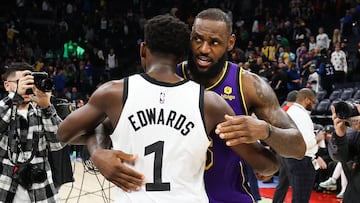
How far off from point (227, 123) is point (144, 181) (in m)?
0.42

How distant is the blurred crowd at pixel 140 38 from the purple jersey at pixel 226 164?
918 cm

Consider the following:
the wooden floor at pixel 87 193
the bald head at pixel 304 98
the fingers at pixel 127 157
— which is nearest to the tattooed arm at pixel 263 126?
the fingers at pixel 127 157

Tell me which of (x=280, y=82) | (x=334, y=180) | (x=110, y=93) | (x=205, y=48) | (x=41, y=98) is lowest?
(x=334, y=180)

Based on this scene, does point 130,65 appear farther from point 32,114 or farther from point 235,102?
point 235,102

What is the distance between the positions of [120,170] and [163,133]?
0.79ft

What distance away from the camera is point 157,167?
2.07 meters

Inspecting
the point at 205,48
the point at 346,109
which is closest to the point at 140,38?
the point at 346,109

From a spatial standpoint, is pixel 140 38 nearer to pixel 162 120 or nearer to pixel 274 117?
pixel 274 117

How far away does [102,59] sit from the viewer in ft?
61.8

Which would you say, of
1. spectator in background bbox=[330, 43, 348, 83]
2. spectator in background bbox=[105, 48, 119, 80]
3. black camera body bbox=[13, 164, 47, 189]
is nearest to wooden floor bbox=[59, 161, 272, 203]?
black camera body bbox=[13, 164, 47, 189]

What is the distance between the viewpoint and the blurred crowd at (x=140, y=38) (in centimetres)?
1242

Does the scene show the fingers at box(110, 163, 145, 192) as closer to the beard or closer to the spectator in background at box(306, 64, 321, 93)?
the beard

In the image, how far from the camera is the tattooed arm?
200cm

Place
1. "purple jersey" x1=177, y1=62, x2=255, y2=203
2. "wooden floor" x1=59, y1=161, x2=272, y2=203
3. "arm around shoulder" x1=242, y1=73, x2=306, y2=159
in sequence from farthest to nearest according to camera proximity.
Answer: "wooden floor" x1=59, y1=161, x2=272, y2=203 → "purple jersey" x1=177, y1=62, x2=255, y2=203 → "arm around shoulder" x1=242, y1=73, x2=306, y2=159
